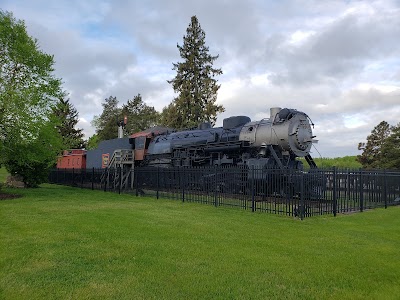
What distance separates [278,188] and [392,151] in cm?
2352

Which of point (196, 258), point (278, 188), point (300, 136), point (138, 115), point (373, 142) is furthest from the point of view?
point (138, 115)

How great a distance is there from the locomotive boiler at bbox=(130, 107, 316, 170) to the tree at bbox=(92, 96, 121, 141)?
157 ft

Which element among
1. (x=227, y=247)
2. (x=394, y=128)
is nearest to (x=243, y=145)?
(x=227, y=247)

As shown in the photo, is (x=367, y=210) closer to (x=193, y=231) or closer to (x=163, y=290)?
(x=193, y=231)

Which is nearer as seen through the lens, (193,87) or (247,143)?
(247,143)

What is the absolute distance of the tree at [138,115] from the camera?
213 ft

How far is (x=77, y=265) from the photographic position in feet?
18.9

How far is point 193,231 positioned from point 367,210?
7823 mm

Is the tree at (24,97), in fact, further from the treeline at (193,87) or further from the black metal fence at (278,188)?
the treeline at (193,87)

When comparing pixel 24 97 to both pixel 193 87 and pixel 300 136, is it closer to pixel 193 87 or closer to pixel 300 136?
pixel 300 136

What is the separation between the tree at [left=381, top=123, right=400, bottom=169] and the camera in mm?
30659

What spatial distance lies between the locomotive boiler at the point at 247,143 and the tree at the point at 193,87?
83.0 feet

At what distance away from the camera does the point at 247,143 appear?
16141 millimetres

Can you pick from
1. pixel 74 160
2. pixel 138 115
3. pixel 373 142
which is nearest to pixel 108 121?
pixel 138 115
